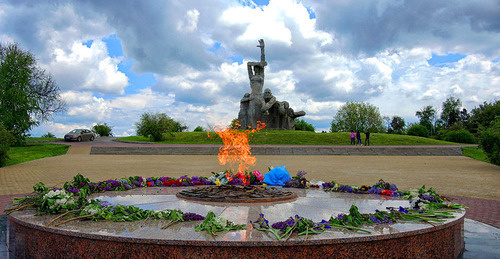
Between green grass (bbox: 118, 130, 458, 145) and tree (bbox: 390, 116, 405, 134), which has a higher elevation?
tree (bbox: 390, 116, 405, 134)

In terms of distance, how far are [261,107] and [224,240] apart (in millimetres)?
32890

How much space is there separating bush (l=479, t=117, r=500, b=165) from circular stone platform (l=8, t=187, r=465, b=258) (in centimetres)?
1300

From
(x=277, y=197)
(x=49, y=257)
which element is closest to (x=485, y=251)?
(x=277, y=197)

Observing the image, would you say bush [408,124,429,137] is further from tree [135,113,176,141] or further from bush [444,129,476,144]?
tree [135,113,176,141]

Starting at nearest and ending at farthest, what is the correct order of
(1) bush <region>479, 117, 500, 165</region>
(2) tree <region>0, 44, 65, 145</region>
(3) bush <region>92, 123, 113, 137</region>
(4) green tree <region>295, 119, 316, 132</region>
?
(1) bush <region>479, 117, 500, 165</region>
(2) tree <region>0, 44, 65, 145</region>
(3) bush <region>92, 123, 113, 137</region>
(4) green tree <region>295, 119, 316, 132</region>

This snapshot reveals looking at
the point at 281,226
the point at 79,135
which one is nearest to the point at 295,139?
the point at 79,135

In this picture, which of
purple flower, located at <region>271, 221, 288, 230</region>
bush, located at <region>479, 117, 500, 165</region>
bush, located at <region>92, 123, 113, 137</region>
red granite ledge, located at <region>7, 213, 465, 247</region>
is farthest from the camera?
bush, located at <region>92, 123, 113, 137</region>

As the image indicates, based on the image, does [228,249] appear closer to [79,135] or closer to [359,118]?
[79,135]

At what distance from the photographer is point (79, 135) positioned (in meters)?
36.8

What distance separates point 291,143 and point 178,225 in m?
29.1

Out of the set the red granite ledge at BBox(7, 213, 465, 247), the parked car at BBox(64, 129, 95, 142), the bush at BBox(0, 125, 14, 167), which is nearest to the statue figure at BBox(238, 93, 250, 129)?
the parked car at BBox(64, 129, 95, 142)

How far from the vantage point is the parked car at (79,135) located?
3628 cm

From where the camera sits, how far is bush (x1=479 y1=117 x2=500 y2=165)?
15.5 meters

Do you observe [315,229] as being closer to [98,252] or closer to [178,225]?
[178,225]
